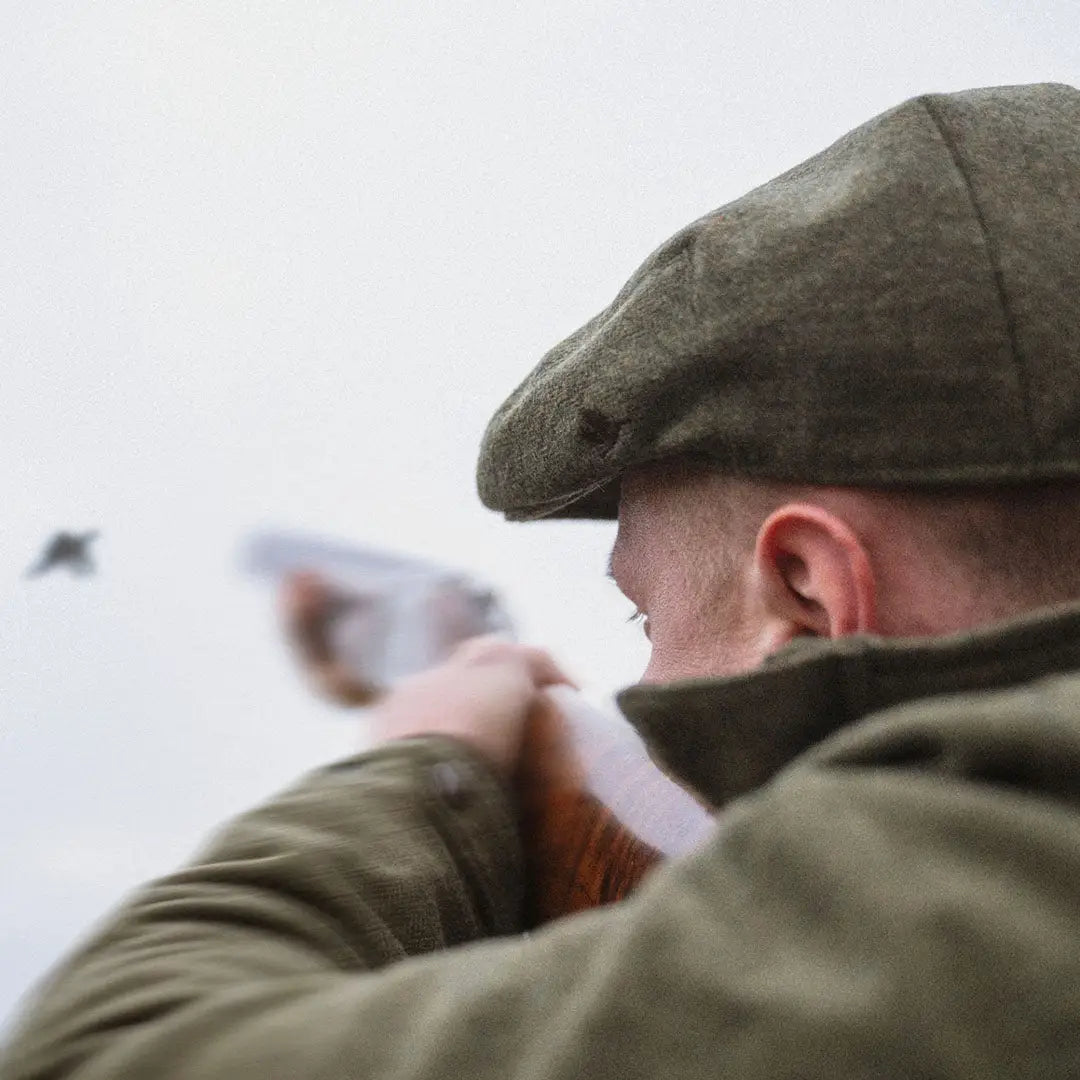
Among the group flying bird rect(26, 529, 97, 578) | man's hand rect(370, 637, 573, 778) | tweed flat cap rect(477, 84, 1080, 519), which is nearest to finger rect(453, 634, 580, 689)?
man's hand rect(370, 637, 573, 778)

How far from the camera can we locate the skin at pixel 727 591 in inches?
40.6

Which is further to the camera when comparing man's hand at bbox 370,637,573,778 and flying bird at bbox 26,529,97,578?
flying bird at bbox 26,529,97,578

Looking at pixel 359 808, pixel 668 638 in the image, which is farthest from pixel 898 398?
pixel 359 808

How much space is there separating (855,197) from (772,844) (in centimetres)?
64

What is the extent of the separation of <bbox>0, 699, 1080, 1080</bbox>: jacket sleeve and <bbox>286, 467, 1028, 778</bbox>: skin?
30 cm

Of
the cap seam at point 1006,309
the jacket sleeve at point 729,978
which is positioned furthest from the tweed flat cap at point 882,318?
the jacket sleeve at point 729,978

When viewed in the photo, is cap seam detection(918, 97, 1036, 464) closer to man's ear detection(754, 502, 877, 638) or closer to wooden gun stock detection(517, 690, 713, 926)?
man's ear detection(754, 502, 877, 638)

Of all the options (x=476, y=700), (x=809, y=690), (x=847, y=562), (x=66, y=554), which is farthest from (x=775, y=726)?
(x=66, y=554)

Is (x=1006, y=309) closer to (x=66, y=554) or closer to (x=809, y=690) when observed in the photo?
(x=809, y=690)

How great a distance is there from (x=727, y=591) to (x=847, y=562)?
0.45ft

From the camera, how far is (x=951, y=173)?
1152mm

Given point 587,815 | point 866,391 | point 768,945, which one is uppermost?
point 866,391

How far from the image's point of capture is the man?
66 cm

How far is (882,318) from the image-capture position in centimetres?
110
